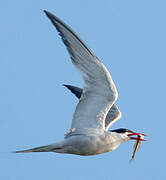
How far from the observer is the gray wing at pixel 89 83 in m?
8.16

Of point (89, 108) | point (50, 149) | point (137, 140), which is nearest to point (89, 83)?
point (89, 108)

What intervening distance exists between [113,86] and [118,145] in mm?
1154

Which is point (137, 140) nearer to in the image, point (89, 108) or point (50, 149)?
point (89, 108)

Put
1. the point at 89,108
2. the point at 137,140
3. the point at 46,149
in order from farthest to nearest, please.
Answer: the point at 137,140
the point at 89,108
the point at 46,149

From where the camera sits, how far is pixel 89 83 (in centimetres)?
862

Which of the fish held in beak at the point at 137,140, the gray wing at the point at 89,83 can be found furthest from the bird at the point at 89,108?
the fish held in beak at the point at 137,140

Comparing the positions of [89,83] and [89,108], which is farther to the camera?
[89,108]

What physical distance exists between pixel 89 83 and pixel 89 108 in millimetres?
420

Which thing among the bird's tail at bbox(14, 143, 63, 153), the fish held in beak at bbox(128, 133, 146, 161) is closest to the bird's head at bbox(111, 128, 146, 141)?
the fish held in beak at bbox(128, 133, 146, 161)

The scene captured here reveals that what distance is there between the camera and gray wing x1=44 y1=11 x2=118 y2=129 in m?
8.16

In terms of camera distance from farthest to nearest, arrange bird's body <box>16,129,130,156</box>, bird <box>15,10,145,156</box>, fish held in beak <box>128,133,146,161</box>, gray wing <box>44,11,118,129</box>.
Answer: fish held in beak <box>128,133,146,161</box>
bird's body <box>16,129,130,156</box>
bird <box>15,10,145,156</box>
gray wing <box>44,11,118,129</box>

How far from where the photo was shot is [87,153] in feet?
28.5

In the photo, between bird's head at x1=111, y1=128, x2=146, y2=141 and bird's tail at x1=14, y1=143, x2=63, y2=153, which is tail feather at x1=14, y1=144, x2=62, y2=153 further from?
bird's head at x1=111, y1=128, x2=146, y2=141

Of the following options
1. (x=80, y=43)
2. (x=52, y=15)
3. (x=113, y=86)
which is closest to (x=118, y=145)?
(x=113, y=86)
